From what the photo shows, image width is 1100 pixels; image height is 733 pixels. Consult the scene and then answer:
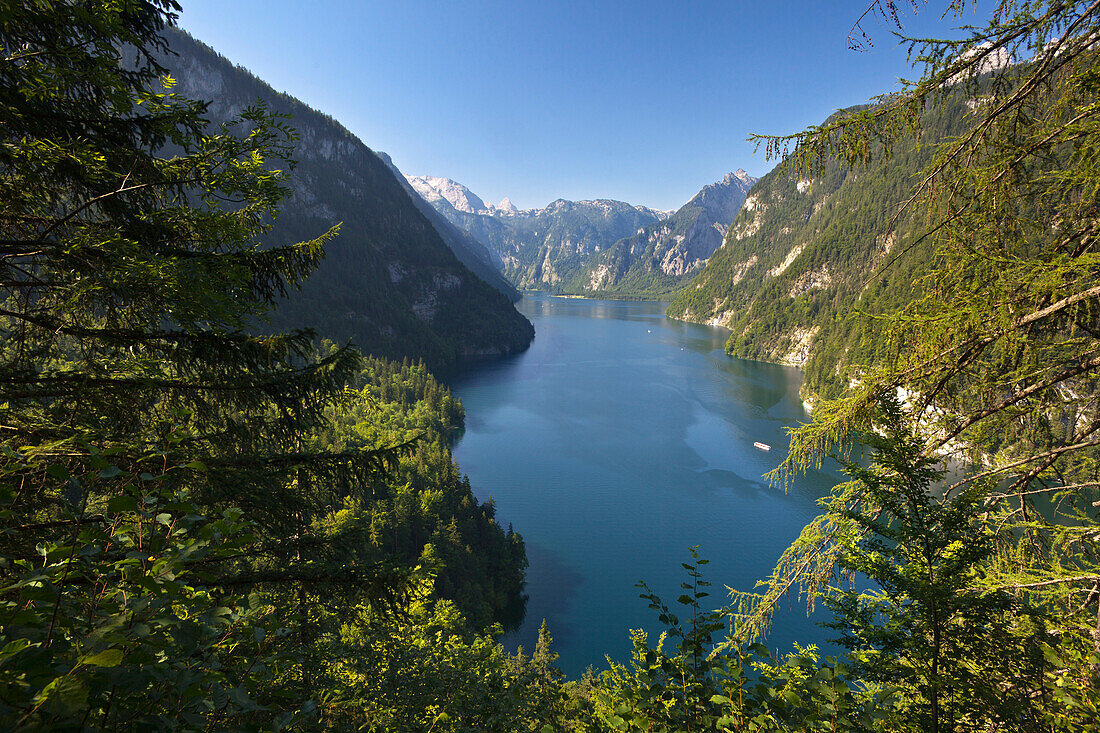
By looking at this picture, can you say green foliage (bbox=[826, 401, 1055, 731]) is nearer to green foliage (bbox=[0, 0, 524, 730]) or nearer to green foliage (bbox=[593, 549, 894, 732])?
green foliage (bbox=[593, 549, 894, 732])

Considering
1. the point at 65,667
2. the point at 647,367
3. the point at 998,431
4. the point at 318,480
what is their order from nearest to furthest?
1. the point at 65,667
2. the point at 998,431
3. the point at 318,480
4. the point at 647,367

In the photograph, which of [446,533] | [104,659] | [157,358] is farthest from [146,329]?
[446,533]

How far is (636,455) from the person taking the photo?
49469 mm

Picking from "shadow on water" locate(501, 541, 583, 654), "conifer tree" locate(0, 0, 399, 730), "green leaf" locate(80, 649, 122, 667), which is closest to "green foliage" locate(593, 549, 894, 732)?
"conifer tree" locate(0, 0, 399, 730)

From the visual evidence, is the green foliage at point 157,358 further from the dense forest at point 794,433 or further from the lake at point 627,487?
the lake at point 627,487

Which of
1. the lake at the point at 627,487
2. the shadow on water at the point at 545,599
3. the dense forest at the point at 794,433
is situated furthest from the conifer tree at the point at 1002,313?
the shadow on water at the point at 545,599

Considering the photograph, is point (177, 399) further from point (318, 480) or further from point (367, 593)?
point (367, 593)

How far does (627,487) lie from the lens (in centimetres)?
4262

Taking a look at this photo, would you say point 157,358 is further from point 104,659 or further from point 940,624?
point 940,624

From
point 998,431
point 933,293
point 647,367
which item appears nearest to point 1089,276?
point 933,293

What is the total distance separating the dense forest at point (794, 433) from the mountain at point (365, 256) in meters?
108

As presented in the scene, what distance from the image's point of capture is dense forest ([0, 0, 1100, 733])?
2.95 m

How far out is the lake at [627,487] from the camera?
97.9 feet

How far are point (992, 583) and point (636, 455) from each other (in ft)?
155
